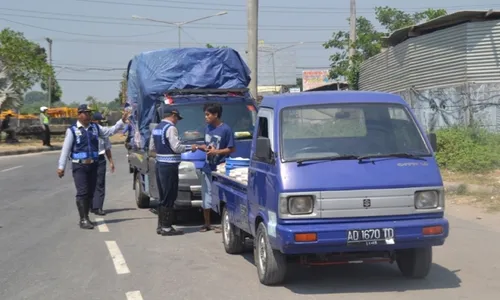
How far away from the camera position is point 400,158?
275 inches

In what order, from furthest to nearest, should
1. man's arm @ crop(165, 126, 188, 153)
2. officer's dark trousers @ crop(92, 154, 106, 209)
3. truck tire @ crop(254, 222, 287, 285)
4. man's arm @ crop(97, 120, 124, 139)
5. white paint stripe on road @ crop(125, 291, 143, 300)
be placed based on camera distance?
1. officer's dark trousers @ crop(92, 154, 106, 209)
2. man's arm @ crop(97, 120, 124, 139)
3. man's arm @ crop(165, 126, 188, 153)
4. truck tire @ crop(254, 222, 287, 285)
5. white paint stripe on road @ crop(125, 291, 143, 300)

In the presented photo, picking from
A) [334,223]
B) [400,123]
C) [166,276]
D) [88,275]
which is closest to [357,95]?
[400,123]

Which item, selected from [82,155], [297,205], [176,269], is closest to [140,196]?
[82,155]

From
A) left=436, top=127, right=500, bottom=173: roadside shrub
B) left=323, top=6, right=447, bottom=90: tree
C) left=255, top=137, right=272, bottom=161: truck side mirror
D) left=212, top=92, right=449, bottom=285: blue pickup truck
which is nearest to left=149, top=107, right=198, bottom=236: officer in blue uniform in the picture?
left=212, top=92, right=449, bottom=285: blue pickup truck

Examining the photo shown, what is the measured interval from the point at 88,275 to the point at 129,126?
23.3 feet

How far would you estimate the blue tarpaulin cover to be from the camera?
43.1 ft

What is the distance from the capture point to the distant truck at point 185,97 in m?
11.9

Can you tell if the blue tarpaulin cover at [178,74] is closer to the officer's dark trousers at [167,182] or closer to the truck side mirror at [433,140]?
the officer's dark trousers at [167,182]

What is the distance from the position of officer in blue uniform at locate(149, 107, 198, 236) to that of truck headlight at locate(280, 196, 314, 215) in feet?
12.5

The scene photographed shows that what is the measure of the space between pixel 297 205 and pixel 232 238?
2611mm

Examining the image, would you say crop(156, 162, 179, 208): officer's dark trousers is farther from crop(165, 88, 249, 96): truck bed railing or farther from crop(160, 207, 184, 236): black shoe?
crop(165, 88, 249, 96): truck bed railing

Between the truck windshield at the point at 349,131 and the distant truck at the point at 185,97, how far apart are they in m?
3.90

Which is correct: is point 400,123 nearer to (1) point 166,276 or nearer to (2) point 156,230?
(1) point 166,276

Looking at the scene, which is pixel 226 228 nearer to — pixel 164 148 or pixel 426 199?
pixel 164 148
